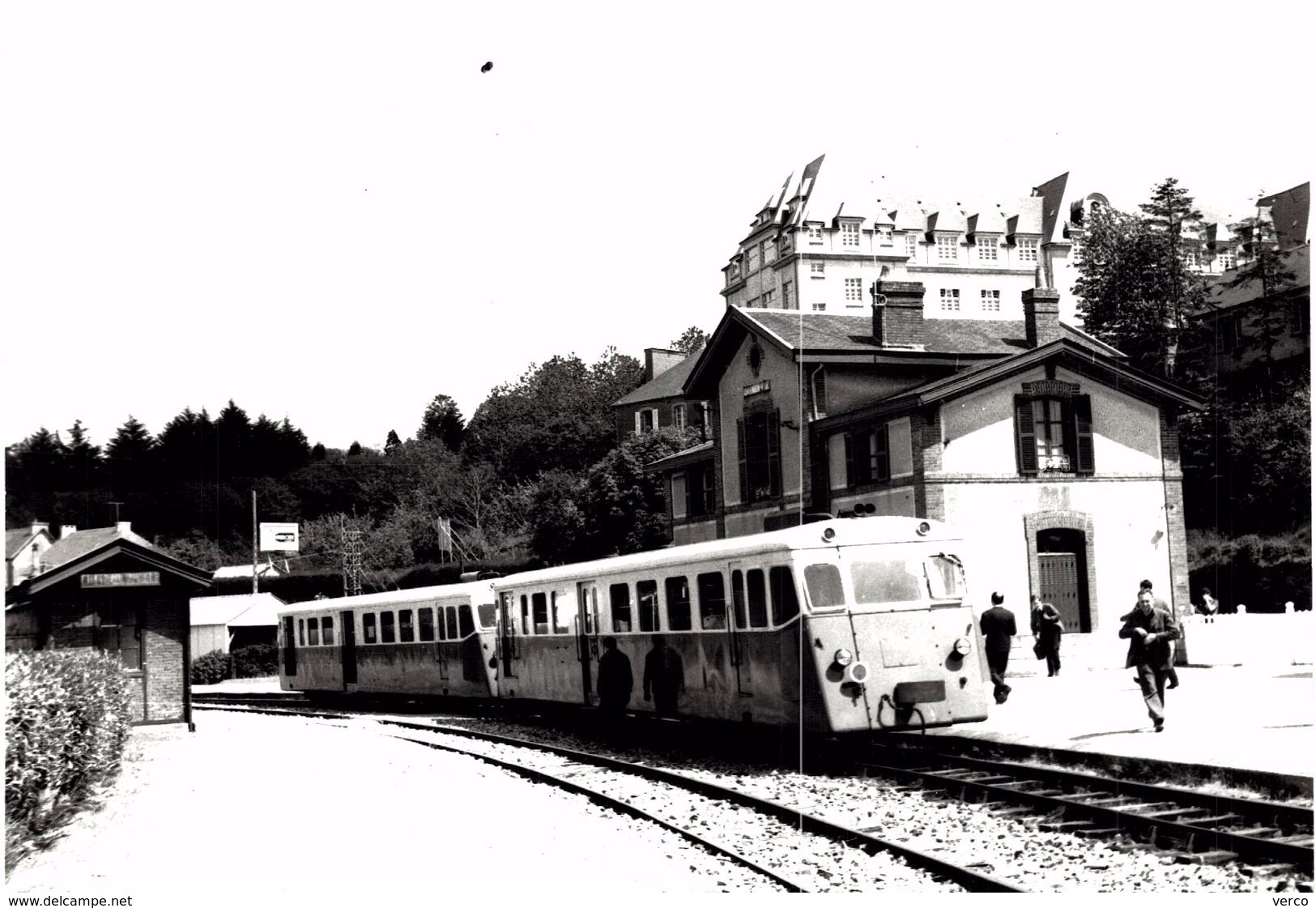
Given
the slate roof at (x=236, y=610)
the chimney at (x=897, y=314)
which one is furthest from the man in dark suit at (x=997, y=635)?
the slate roof at (x=236, y=610)

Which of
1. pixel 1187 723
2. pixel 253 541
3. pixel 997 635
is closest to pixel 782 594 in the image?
pixel 1187 723

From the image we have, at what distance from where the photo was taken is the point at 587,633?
62.5 ft

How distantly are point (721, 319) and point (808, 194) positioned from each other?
61.3 feet

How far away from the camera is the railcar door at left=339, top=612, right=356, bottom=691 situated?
31.0 metres

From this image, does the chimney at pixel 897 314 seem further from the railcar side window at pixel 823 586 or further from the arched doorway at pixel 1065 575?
the railcar side window at pixel 823 586

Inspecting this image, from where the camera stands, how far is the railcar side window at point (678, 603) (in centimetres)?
1633

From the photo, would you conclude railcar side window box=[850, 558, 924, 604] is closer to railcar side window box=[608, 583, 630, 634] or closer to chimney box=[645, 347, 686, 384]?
railcar side window box=[608, 583, 630, 634]

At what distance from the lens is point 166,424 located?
1452 cm

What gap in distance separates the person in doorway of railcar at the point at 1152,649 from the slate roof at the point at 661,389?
2340cm

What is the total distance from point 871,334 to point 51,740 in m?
26.5

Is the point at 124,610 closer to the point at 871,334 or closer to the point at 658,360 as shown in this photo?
the point at 871,334

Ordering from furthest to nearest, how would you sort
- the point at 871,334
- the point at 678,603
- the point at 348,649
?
1. the point at 871,334
2. the point at 348,649
3. the point at 678,603

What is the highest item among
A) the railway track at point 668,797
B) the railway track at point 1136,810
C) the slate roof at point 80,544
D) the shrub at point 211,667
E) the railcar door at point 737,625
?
the slate roof at point 80,544

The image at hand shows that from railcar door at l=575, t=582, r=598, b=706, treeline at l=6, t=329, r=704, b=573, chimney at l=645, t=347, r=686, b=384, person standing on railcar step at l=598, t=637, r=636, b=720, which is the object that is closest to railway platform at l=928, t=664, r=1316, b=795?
person standing on railcar step at l=598, t=637, r=636, b=720
